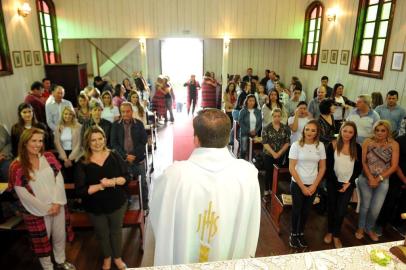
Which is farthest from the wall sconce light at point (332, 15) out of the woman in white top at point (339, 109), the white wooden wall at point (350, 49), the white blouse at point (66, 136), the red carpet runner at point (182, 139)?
the white blouse at point (66, 136)

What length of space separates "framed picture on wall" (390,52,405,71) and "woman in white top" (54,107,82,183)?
598 centimetres

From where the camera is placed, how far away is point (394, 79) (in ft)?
20.2

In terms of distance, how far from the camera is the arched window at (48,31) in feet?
28.3

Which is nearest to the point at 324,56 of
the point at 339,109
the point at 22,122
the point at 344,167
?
the point at 339,109

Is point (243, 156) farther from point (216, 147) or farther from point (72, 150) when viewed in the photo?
point (216, 147)

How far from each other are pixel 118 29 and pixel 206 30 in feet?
9.17

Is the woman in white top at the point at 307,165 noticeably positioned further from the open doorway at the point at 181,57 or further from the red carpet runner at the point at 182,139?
the open doorway at the point at 181,57

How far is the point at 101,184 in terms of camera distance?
2938mm

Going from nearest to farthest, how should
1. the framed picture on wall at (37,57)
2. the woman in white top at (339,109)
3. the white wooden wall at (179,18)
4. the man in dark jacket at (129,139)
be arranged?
the man in dark jacket at (129,139), the woman in white top at (339,109), the framed picture on wall at (37,57), the white wooden wall at (179,18)

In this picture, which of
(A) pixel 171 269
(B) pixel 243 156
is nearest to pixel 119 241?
(A) pixel 171 269

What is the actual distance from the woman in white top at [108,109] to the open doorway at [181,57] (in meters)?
6.88

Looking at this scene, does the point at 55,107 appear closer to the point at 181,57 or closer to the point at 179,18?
the point at 179,18

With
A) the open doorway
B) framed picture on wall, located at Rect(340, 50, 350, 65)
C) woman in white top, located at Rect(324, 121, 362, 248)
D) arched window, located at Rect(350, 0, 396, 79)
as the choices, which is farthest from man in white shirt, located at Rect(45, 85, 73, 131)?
the open doorway

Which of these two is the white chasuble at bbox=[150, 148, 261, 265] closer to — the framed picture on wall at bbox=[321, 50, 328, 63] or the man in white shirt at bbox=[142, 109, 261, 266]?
the man in white shirt at bbox=[142, 109, 261, 266]
